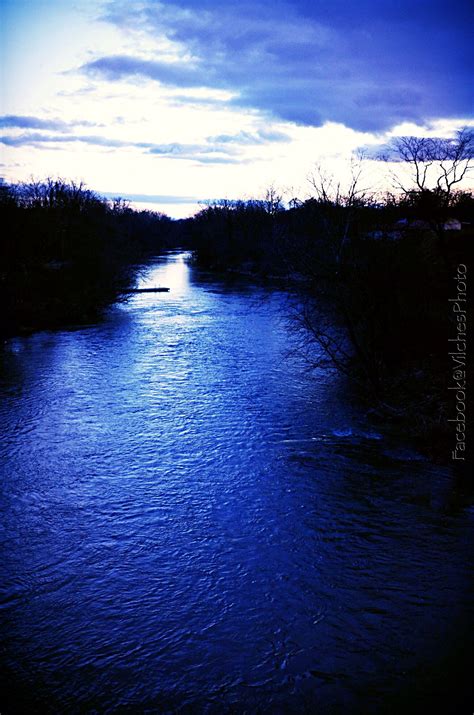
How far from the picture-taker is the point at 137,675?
4.95 metres

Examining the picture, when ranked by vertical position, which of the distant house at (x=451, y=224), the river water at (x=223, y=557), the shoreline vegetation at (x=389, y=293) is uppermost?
the distant house at (x=451, y=224)

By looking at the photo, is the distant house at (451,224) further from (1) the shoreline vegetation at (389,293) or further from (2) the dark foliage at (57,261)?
(2) the dark foliage at (57,261)

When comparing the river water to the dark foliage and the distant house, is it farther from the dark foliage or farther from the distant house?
the dark foliage

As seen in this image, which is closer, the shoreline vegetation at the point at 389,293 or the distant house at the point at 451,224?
the shoreline vegetation at the point at 389,293

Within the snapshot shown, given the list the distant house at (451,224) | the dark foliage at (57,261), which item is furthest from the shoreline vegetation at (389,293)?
the dark foliage at (57,261)

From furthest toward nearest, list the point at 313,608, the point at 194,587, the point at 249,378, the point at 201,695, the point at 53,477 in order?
the point at 249,378 < the point at 53,477 < the point at 194,587 < the point at 313,608 < the point at 201,695

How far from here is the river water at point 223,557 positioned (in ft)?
16.1

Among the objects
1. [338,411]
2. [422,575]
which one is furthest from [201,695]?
[338,411]

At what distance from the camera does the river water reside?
4.90m

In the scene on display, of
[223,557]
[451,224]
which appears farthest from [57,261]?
[223,557]

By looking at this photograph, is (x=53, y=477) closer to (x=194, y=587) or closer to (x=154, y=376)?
(x=194, y=587)

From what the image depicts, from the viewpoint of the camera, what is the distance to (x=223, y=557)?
6.74 metres

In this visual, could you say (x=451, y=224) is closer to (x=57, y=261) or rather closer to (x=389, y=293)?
(x=389, y=293)

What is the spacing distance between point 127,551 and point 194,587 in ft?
3.72
